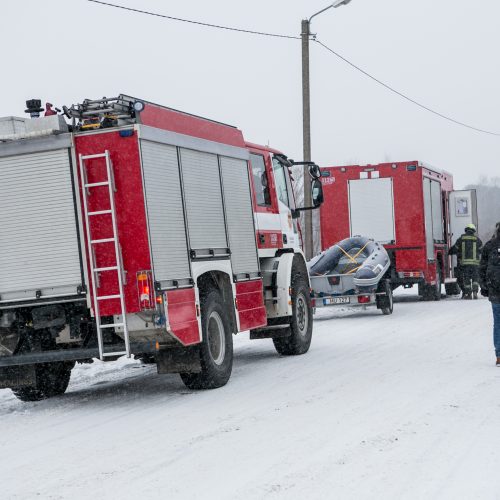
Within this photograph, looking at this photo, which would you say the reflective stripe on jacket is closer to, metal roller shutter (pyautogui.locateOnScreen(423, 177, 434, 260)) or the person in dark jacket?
metal roller shutter (pyautogui.locateOnScreen(423, 177, 434, 260))

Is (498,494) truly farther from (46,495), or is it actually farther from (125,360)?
(125,360)

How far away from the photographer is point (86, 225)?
28.2 feet

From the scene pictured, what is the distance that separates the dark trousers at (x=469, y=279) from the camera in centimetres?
2256

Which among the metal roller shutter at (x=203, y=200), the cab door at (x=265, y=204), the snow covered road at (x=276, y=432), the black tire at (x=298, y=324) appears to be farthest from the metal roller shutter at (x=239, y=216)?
the black tire at (x=298, y=324)

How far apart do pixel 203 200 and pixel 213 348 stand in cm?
166

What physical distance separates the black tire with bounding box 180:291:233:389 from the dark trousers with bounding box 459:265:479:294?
544 inches

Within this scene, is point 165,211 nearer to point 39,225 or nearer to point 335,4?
point 39,225

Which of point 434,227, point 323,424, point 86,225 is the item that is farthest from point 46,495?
point 434,227

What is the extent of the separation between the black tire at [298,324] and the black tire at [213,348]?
97.2 inches

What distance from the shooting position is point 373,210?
21.4m

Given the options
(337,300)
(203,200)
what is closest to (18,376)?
(203,200)

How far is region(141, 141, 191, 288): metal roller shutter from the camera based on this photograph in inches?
342

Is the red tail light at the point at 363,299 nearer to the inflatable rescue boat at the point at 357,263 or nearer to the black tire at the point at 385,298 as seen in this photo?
the inflatable rescue boat at the point at 357,263

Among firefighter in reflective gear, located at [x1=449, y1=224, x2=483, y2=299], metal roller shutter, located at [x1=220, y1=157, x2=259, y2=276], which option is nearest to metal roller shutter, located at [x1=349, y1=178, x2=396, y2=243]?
firefighter in reflective gear, located at [x1=449, y1=224, x2=483, y2=299]
